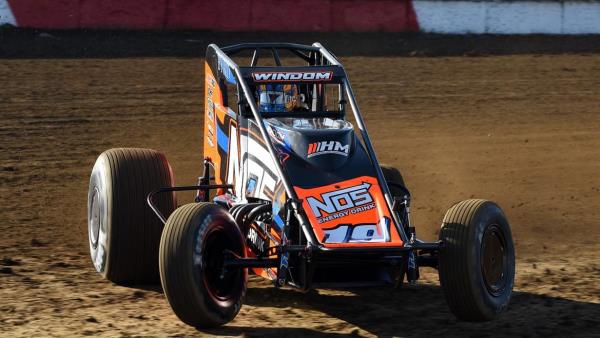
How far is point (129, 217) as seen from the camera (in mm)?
7953

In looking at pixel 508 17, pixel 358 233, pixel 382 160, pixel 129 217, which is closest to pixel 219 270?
pixel 358 233

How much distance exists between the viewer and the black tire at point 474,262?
6703 millimetres

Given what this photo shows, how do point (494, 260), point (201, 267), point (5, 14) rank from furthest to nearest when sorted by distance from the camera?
point (5, 14)
point (494, 260)
point (201, 267)

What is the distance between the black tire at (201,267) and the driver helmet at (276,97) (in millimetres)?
1810

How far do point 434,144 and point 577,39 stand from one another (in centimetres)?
1018

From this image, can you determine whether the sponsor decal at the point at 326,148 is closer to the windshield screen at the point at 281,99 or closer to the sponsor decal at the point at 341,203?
the sponsor decal at the point at 341,203

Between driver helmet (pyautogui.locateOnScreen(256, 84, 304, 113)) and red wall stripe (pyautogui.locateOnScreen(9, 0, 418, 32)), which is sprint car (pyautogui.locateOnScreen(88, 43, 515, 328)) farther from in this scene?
red wall stripe (pyautogui.locateOnScreen(9, 0, 418, 32))

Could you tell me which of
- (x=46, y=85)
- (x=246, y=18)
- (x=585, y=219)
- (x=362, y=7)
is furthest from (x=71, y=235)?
(x=362, y=7)

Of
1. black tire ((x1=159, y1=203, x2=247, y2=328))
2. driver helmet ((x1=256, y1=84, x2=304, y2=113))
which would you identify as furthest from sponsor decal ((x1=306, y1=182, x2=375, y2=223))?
driver helmet ((x1=256, y1=84, x2=304, y2=113))

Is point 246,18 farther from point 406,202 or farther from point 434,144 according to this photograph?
point 406,202

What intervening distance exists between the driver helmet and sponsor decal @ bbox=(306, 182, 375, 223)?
50.6 inches

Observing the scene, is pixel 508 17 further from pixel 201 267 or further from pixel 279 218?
pixel 201 267

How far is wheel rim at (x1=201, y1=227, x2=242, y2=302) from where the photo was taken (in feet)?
21.8

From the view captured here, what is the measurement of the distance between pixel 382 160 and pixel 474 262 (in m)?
6.39
